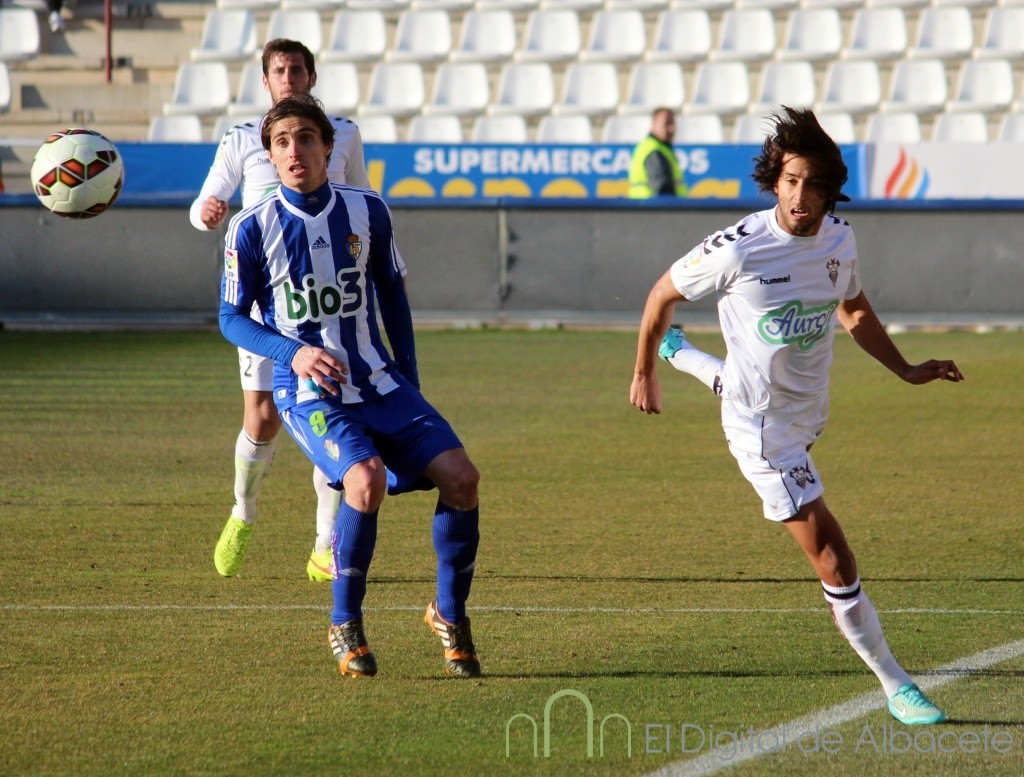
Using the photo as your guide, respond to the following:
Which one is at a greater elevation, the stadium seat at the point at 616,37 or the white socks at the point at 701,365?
the stadium seat at the point at 616,37

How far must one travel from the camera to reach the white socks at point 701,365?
5.02 metres

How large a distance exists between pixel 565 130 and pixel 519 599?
15.0 meters

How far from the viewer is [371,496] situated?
16.0ft

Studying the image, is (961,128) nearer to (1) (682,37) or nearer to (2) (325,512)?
(1) (682,37)

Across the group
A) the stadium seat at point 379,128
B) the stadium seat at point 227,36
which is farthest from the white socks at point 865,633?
the stadium seat at point 227,36

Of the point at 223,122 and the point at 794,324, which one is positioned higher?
the point at 794,324

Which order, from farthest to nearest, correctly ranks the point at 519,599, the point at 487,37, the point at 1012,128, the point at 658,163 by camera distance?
the point at 487,37, the point at 1012,128, the point at 658,163, the point at 519,599

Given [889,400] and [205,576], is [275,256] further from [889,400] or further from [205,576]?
[889,400]

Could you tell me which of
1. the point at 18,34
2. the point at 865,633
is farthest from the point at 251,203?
the point at 18,34

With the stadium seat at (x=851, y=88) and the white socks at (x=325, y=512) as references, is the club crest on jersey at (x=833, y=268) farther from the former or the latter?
the stadium seat at (x=851, y=88)

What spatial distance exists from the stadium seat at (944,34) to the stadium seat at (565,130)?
194 inches

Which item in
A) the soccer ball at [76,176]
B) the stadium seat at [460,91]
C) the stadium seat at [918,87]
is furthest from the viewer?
the stadium seat at [460,91]

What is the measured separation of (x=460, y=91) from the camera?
2144cm

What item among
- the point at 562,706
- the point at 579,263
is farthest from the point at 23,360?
the point at 562,706
